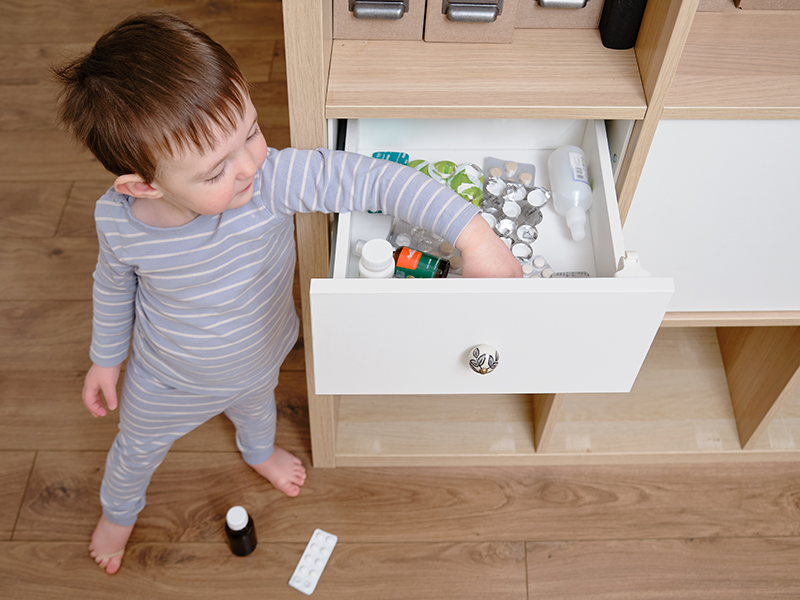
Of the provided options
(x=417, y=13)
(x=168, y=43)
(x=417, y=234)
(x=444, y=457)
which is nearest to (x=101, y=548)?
(x=444, y=457)

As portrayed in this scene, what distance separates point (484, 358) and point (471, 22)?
422 millimetres

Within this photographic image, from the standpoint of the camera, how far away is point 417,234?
0.98 metres

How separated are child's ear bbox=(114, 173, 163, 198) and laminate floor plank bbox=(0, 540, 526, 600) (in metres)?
0.77

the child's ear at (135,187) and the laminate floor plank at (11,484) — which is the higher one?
the child's ear at (135,187)

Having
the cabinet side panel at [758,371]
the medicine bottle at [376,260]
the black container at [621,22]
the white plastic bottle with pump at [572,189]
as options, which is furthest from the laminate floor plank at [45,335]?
the cabinet side panel at [758,371]

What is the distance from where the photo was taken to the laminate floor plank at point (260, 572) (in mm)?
1280

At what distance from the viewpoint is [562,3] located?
0.92 m

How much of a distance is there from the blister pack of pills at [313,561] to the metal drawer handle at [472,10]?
916 mm

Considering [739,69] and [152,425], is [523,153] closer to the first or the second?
[739,69]

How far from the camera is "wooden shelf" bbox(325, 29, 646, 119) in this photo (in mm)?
868

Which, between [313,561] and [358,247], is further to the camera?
[313,561]

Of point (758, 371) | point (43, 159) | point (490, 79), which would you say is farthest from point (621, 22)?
point (43, 159)

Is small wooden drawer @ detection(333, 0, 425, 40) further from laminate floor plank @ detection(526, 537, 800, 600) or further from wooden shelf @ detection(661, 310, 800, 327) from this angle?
laminate floor plank @ detection(526, 537, 800, 600)

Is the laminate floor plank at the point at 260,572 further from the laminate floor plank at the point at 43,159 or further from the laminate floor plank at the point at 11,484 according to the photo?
the laminate floor plank at the point at 43,159
